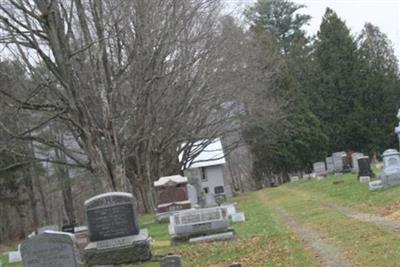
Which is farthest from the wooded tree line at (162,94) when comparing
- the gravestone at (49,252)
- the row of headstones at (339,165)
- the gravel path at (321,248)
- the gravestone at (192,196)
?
the gravestone at (49,252)

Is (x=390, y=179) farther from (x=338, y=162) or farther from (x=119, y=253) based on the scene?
(x=338, y=162)

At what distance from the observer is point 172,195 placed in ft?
88.8

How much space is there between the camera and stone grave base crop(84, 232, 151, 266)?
1459cm

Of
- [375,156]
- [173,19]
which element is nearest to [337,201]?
[173,19]

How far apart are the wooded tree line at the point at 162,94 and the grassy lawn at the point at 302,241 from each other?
13.7 ft

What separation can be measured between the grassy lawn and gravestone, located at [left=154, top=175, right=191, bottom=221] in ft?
13.9

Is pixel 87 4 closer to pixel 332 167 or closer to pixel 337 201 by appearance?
pixel 337 201

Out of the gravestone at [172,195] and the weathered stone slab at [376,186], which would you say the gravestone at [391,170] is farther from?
the gravestone at [172,195]

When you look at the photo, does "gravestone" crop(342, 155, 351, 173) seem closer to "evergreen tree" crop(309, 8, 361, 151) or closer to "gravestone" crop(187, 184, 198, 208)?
"gravestone" crop(187, 184, 198, 208)

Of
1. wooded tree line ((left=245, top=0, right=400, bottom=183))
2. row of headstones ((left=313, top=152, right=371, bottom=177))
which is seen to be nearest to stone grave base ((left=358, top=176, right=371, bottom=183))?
row of headstones ((left=313, top=152, right=371, bottom=177))

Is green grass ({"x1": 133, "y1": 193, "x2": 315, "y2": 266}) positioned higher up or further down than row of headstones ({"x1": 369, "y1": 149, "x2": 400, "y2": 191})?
further down

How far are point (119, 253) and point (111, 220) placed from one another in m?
0.95

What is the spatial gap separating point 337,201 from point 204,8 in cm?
1030

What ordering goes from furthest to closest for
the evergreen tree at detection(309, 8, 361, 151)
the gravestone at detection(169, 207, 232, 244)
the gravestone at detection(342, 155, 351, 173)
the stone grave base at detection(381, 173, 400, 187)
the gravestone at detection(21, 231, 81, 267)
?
1. the evergreen tree at detection(309, 8, 361, 151)
2. the gravestone at detection(342, 155, 351, 173)
3. the stone grave base at detection(381, 173, 400, 187)
4. the gravestone at detection(169, 207, 232, 244)
5. the gravestone at detection(21, 231, 81, 267)
